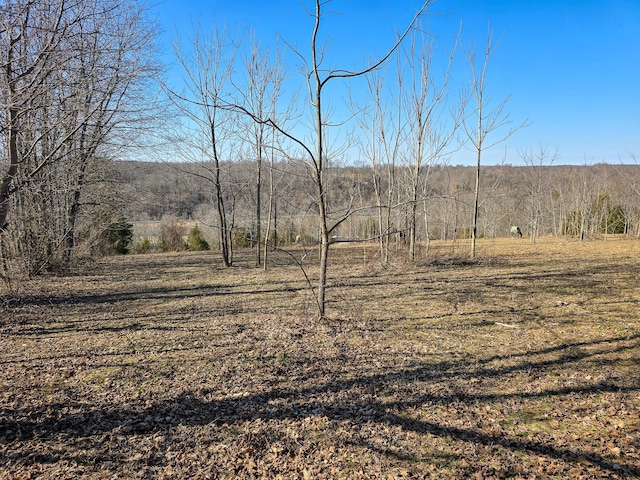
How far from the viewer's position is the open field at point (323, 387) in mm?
2619

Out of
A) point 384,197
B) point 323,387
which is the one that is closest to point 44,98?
point 323,387

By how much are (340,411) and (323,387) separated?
0.48 meters

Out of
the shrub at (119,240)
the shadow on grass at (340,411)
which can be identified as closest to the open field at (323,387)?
the shadow on grass at (340,411)

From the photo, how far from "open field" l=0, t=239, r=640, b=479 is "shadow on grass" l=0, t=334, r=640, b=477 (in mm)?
18

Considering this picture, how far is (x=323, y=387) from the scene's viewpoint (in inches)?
147

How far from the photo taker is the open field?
262 centimetres

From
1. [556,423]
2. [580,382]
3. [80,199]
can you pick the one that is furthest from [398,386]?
[80,199]

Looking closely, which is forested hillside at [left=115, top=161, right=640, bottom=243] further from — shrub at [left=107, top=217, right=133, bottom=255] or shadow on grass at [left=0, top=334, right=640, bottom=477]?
shadow on grass at [left=0, top=334, right=640, bottom=477]

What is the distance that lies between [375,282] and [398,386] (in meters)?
5.68

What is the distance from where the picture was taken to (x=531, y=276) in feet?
31.9

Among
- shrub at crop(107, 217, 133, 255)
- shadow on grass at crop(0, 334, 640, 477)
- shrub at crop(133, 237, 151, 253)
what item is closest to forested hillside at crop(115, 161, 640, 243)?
shrub at crop(107, 217, 133, 255)

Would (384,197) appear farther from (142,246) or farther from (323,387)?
(142,246)

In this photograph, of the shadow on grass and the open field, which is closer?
the open field

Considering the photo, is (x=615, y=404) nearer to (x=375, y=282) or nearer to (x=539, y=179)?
(x=375, y=282)
